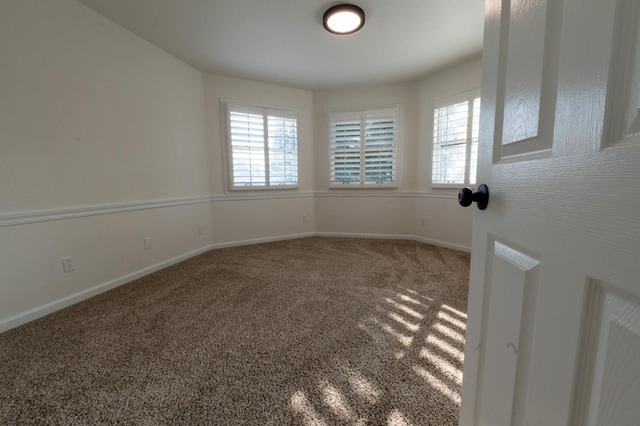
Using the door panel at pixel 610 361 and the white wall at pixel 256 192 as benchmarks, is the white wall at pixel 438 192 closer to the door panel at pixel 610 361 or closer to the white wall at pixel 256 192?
the white wall at pixel 256 192

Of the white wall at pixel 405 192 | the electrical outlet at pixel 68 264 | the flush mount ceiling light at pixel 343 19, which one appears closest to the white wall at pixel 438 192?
the white wall at pixel 405 192

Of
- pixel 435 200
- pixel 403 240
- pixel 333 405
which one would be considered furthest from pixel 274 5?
pixel 403 240

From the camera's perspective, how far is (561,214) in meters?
0.43

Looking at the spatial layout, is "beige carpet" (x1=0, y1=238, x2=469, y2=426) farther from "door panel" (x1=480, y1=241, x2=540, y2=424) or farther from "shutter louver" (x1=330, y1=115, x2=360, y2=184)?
"shutter louver" (x1=330, y1=115, x2=360, y2=184)

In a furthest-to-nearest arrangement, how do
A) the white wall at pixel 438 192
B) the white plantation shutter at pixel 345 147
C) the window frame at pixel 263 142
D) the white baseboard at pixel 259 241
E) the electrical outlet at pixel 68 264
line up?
the white plantation shutter at pixel 345 147, the white baseboard at pixel 259 241, the window frame at pixel 263 142, the white wall at pixel 438 192, the electrical outlet at pixel 68 264

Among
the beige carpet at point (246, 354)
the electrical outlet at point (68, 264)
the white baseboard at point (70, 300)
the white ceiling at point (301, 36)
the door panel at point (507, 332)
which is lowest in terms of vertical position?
the beige carpet at point (246, 354)

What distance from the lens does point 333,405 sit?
3.92ft

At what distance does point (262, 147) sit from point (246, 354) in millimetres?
3189

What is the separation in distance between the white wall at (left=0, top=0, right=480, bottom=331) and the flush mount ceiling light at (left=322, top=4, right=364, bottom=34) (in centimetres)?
179

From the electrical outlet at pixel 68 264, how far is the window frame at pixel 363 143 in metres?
3.38

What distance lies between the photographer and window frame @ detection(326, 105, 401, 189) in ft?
13.9

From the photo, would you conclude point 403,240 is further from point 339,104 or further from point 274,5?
point 274,5

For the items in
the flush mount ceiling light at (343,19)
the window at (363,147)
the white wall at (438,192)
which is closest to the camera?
the flush mount ceiling light at (343,19)

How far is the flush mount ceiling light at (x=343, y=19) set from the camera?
228 centimetres
